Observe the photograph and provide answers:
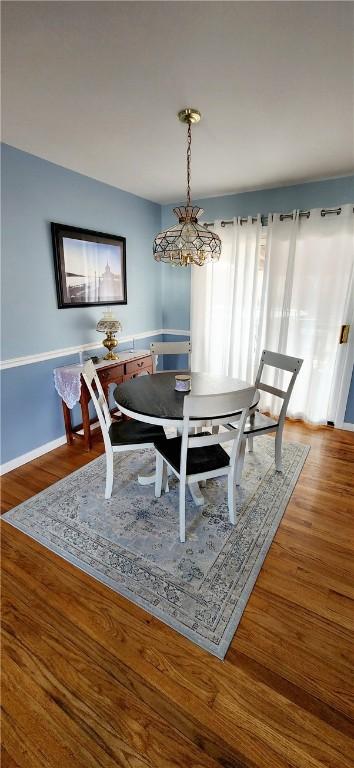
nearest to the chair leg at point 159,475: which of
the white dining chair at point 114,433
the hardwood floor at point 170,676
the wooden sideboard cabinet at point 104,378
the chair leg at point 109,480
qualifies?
the white dining chair at point 114,433

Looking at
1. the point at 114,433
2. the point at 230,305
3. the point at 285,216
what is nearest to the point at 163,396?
the point at 114,433

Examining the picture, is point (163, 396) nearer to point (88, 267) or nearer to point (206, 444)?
point (206, 444)

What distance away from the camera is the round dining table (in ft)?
6.12

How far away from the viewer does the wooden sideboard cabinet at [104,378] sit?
2881 millimetres

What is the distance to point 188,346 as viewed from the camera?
3295mm

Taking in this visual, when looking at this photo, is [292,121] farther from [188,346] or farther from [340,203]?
[188,346]

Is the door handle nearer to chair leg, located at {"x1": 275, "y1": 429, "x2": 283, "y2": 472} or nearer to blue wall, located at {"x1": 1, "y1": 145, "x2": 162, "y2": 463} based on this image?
chair leg, located at {"x1": 275, "y1": 429, "x2": 283, "y2": 472}

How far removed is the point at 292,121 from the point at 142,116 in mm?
933

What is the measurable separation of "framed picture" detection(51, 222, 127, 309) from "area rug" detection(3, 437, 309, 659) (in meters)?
1.61

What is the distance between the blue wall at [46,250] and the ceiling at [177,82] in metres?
0.25

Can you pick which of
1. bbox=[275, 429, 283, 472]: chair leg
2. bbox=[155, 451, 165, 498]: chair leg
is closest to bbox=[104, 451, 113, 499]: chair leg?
bbox=[155, 451, 165, 498]: chair leg

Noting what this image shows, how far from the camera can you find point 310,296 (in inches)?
129

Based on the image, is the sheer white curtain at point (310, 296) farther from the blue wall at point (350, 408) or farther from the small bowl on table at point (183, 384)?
the small bowl on table at point (183, 384)

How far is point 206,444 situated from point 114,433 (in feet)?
2.52
